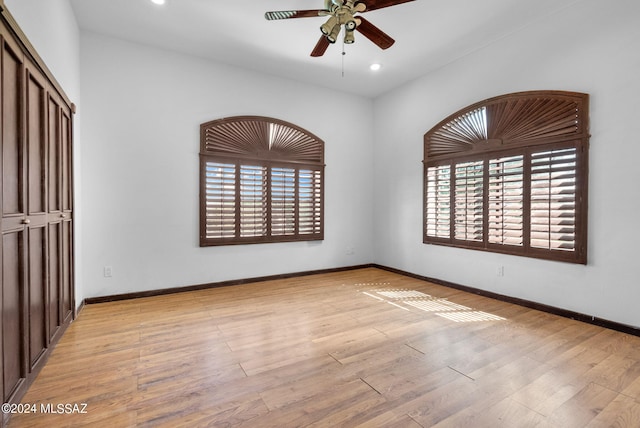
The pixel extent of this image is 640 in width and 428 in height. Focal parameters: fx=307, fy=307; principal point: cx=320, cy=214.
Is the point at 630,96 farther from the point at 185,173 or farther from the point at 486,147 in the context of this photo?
the point at 185,173

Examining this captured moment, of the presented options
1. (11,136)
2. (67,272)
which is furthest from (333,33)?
(67,272)

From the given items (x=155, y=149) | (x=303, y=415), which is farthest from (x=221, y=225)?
(x=303, y=415)

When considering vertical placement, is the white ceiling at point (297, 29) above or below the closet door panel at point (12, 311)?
above

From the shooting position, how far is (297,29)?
3.65m

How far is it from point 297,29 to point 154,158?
2.45 m

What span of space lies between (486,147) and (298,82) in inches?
122

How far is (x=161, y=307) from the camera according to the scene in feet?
11.8

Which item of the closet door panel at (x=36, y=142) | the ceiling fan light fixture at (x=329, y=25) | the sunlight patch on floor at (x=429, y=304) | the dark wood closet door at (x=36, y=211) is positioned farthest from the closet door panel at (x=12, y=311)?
the sunlight patch on floor at (x=429, y=304)

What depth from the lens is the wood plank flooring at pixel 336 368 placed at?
1737mm

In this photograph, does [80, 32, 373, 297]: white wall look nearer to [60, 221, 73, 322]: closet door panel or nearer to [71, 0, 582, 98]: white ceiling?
[71, 0, 582, 98]: white ceiling

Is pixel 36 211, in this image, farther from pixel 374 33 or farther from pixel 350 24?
pixel 374 33

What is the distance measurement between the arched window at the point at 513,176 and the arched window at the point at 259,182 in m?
1.91

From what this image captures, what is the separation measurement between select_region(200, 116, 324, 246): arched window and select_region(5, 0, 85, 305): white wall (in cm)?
138

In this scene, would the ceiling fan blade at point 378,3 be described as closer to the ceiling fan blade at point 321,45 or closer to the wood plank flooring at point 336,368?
the ceiling fan blade at point 321,45
